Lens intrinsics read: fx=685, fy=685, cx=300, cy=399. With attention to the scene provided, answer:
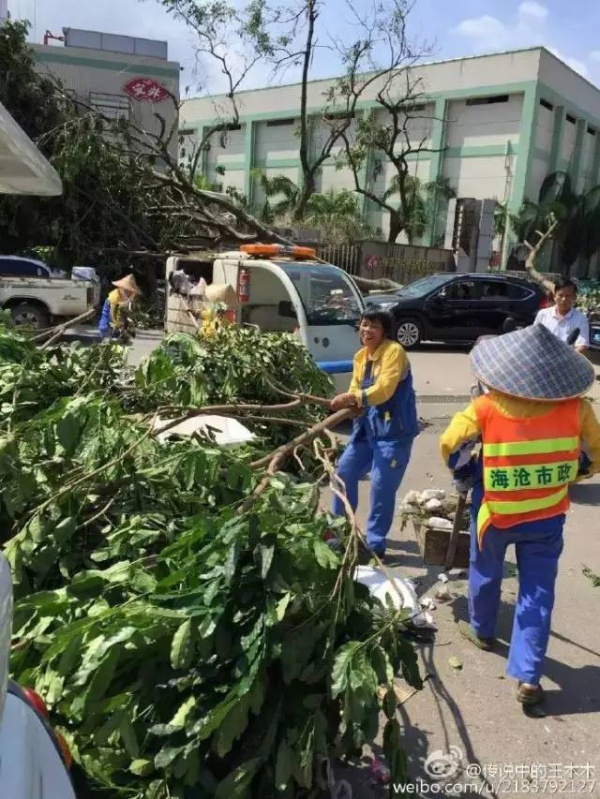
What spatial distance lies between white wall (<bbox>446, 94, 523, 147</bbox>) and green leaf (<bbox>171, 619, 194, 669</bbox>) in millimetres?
33502

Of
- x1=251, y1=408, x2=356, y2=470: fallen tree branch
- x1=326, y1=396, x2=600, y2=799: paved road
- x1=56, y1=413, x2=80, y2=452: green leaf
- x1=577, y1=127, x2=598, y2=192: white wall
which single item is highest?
x1=577, y1=127, x2=598, y2=192: white wall

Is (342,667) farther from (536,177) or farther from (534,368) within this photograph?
(536,177)

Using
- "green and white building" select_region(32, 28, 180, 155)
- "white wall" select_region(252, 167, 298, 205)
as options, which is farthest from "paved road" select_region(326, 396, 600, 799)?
"white wall" select_region(252, 167, 298, 205)

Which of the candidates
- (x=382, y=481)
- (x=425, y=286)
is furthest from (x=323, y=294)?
(x=425, y=286)

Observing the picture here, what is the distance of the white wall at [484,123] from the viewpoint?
103 ft

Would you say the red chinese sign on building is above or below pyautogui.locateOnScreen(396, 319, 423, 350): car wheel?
above

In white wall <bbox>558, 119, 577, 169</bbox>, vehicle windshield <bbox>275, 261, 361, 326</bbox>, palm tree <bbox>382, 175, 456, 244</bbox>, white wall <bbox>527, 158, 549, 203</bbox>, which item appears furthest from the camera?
white wall <bbox>558, 119, 577, 169</bbox>

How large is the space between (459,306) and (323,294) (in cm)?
735

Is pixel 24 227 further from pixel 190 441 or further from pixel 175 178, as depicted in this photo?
pixel 190 441

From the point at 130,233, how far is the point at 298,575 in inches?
640

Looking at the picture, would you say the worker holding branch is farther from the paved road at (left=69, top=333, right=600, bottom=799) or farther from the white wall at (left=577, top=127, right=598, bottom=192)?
the white wall at (left=577, top=127, right=598, bottom=192)

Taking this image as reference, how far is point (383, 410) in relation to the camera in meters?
4.55

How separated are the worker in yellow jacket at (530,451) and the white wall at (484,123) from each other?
31740 mm

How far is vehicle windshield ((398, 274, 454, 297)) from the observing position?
1535 cm
